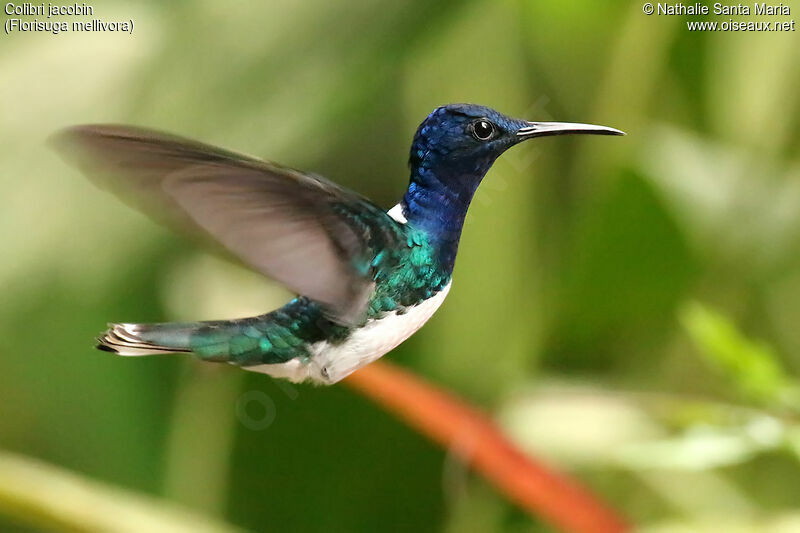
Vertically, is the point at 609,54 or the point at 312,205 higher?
the point at 609,54

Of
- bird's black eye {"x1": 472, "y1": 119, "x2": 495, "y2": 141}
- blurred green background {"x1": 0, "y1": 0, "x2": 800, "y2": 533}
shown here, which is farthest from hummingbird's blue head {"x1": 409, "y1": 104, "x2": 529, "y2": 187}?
blurred green background {"x1": 0, "y1": 0, "x2": 800, "y2": 533}

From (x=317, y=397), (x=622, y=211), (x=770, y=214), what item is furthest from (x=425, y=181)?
(x=770, y=214)

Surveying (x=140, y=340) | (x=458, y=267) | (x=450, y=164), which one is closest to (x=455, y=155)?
(x=450, y=164)

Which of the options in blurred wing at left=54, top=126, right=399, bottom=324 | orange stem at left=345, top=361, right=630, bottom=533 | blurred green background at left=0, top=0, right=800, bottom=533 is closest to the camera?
blurred wing at left=54, top=126, right=399, bottom=324

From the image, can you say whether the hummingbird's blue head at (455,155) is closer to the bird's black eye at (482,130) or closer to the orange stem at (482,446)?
the bird's black eye at (482,130)

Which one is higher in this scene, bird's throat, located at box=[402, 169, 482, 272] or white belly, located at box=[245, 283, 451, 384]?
bird's throat, located at box=[402, 169, 482, 272]

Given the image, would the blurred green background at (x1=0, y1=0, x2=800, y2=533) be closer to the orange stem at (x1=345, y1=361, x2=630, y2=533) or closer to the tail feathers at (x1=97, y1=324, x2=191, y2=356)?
the orange stem at (x1=345, y1=361, x2=630, y2=533)

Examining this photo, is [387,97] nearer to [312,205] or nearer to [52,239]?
[52,239]

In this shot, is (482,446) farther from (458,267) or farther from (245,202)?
(245,202)
